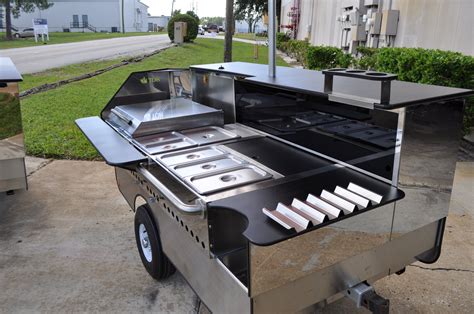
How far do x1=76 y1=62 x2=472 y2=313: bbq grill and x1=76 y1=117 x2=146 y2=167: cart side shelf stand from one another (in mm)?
12

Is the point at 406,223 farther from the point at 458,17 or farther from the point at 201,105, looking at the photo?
the point at 458,17

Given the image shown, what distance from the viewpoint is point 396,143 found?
1.78 m

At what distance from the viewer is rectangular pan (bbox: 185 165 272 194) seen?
81.4 inches

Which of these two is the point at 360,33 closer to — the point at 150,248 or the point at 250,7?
the point at 150,248

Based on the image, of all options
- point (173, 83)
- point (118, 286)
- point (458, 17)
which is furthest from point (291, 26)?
point (118, 286)

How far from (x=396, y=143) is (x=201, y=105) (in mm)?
1963

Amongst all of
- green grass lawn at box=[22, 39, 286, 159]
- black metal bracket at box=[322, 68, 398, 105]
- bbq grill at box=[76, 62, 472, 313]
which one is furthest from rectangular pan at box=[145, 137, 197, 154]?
green grass lawn at box=[22, 39, 286, 159]

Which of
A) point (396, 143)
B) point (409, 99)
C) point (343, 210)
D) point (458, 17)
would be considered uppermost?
point (458, 17)

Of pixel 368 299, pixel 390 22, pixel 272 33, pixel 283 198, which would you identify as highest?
pixel 390 22

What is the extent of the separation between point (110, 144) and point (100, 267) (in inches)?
36.6

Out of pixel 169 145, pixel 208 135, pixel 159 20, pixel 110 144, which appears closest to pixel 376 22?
pixel 208 135

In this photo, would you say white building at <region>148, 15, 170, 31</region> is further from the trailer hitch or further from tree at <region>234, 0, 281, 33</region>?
the trailer hitch

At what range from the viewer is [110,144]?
2.69m

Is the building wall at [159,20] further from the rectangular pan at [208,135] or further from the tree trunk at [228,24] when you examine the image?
the rectangular pan at [208,135]
